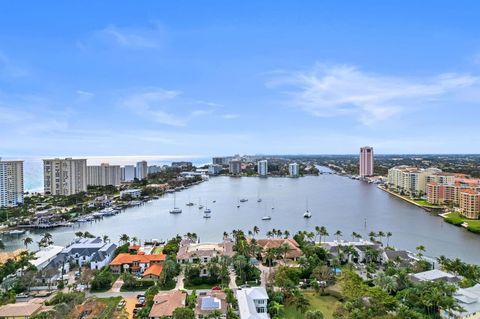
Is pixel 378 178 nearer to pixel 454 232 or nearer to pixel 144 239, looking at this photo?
pixel 454 232

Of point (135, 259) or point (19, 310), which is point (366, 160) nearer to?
point (135, 259)

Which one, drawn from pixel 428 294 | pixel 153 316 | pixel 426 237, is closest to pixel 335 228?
pixel 426 237

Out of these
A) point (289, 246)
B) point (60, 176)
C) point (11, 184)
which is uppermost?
point (60, 176)

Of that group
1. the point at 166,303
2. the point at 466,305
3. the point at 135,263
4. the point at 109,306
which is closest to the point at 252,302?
the point at 166,303

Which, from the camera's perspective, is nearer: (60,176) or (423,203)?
(423,203)

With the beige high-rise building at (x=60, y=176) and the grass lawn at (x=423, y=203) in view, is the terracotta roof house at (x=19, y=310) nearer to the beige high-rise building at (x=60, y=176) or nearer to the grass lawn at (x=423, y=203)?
the grass lawn at (x=423, y=203)
